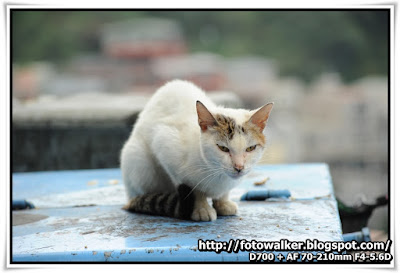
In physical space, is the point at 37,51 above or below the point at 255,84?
above

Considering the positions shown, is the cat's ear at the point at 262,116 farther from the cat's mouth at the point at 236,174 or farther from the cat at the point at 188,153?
the cat's mouth at the point at 236,174

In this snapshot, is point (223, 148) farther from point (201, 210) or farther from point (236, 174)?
point (201, 210)

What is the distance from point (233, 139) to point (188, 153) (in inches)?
12.1

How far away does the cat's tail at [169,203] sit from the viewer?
2.33 meters

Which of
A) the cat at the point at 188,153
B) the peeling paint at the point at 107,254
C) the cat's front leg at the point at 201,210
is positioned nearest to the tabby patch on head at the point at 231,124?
the cat at the point at 188,153

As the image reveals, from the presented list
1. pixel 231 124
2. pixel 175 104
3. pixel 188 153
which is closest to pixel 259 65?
pixel 175 104

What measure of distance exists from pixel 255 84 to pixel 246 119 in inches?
302

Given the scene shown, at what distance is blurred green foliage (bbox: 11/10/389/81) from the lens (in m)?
11.2

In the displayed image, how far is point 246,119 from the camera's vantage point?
2.17 metres

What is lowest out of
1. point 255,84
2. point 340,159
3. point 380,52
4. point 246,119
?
point 340,159

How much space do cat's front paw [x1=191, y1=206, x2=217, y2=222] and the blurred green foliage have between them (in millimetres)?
9003

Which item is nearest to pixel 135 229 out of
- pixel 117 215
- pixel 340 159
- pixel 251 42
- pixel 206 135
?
pixel 117 215

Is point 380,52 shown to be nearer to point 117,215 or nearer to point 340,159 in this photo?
point 340,159

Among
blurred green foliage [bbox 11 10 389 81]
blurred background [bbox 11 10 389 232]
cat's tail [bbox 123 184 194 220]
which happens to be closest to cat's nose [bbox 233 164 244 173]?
cat's tail [bbox 123 184 194 220]
